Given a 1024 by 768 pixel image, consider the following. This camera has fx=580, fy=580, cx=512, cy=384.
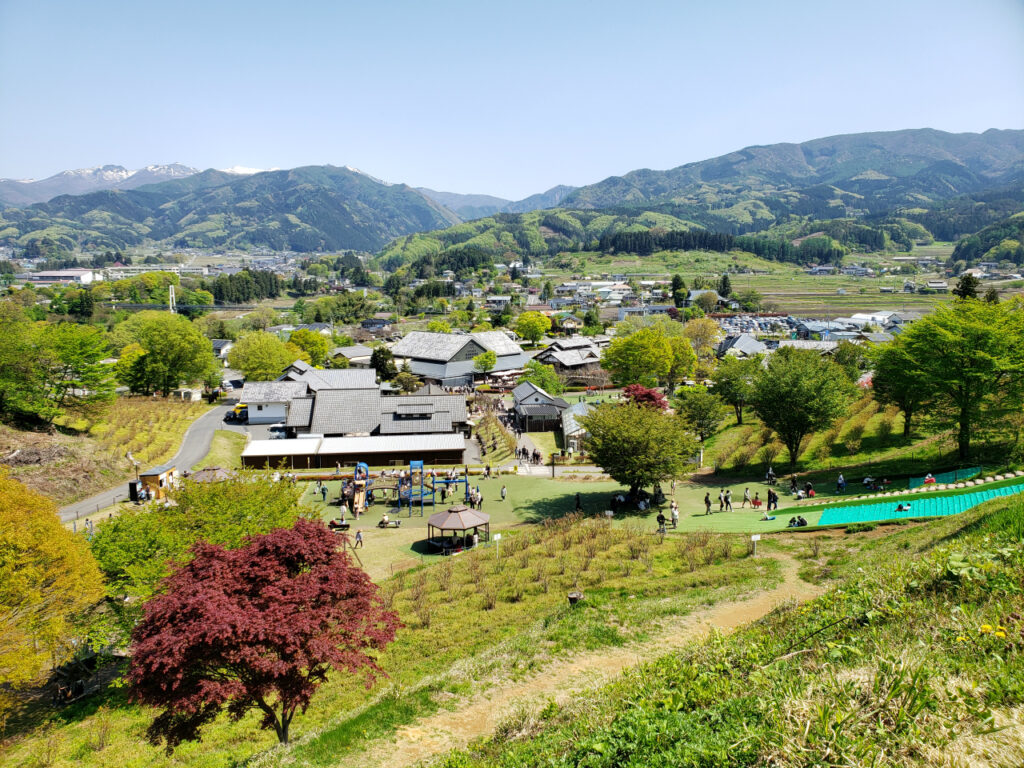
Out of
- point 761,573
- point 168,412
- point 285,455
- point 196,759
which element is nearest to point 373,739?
point 196,759

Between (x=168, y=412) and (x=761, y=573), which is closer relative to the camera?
(x=761, y=573)

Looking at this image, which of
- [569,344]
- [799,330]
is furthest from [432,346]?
[799,330]

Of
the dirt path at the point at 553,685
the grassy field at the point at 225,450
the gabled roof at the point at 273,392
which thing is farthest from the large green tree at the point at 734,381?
the grassy field at the point at 225,450

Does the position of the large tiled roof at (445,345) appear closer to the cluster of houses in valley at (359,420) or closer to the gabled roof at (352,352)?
the gabled roof at (352,352)

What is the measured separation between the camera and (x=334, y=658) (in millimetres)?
8789

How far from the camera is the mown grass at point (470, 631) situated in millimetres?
10227

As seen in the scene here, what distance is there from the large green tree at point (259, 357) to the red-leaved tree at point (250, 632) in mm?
46682

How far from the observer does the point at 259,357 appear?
→ 175 ft

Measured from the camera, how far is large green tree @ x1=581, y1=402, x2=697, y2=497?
2267 centimetres

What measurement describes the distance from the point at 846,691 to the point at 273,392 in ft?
139

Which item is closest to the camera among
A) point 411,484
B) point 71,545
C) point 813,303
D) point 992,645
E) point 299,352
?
point 992,645

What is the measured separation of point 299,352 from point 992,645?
205 ft

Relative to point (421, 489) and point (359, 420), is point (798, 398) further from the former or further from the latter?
point (359, 420)

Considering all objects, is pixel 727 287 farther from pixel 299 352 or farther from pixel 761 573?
pixel 761 573
